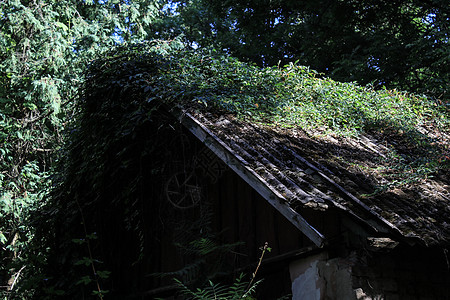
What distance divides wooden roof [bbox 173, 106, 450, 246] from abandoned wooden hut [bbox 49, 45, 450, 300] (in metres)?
0.02

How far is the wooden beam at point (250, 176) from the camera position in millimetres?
4004

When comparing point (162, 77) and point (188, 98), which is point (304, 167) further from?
point (162, 77)

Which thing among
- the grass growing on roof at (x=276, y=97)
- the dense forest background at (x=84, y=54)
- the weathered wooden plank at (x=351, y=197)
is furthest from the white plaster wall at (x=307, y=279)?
the dense forest background at (x=84, y=54)

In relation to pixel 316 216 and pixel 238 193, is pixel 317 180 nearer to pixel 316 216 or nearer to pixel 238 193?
pixel 316 216

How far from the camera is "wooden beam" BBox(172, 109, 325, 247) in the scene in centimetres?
400

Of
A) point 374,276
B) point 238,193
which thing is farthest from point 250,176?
point 374,276

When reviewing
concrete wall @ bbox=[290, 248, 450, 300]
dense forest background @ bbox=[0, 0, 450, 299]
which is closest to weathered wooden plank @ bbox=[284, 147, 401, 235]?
concrete wall @ bbox=[290, 248, 450, 300]

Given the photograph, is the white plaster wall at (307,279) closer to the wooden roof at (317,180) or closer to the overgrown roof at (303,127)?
the wooden roof at (317,180)

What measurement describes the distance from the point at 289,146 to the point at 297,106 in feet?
5.56

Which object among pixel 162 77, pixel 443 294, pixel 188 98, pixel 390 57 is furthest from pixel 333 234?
pixel 390 57

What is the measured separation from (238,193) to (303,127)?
1392 millimetres

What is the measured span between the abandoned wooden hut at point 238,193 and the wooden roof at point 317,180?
0.06 ft

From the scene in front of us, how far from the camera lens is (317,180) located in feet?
15.4

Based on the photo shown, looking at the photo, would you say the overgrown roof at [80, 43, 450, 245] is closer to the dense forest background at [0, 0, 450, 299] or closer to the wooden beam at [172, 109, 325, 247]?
the wooden beam at [172, 109, 325, 247]
